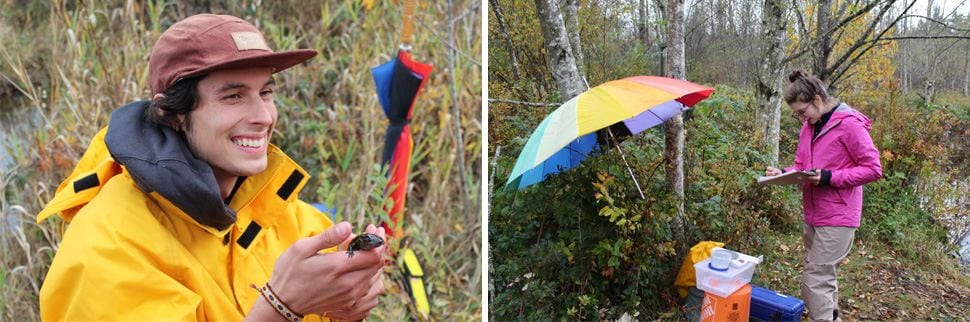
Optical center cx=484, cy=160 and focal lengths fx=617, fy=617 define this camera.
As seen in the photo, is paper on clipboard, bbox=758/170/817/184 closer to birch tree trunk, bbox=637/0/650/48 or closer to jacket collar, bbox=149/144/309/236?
birch tree trunk, bbox=637/0/650/48

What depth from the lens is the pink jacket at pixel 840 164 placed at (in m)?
2.48

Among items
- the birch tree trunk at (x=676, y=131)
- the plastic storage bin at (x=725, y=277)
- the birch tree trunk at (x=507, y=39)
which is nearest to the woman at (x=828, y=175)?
the plastic storage bin at (x=725, y=277)

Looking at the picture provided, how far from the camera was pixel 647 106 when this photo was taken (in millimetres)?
2283

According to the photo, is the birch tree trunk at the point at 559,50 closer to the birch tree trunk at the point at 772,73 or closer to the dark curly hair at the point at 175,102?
the birch tree trunk at the point at 772,73

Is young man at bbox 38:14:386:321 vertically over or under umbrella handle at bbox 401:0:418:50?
under

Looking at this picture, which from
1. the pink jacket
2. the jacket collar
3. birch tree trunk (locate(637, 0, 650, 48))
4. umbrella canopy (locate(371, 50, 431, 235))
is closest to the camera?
the jacket collar

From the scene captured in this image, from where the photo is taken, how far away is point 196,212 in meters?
1.24

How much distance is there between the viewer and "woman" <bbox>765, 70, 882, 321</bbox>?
2.50m

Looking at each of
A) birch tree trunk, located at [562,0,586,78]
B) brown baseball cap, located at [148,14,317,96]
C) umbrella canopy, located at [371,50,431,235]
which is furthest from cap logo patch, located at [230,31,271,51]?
birch tree trunk, located at [562,0,586,78]

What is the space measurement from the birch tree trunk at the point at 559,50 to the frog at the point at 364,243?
1.93m

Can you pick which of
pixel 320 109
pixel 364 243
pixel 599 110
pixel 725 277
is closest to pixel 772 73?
pixel 725 277

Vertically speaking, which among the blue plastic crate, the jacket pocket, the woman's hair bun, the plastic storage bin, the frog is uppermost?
the woman's hair bun

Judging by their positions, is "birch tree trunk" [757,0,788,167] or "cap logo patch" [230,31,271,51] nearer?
"cap logo patch" [230,31,271,51]

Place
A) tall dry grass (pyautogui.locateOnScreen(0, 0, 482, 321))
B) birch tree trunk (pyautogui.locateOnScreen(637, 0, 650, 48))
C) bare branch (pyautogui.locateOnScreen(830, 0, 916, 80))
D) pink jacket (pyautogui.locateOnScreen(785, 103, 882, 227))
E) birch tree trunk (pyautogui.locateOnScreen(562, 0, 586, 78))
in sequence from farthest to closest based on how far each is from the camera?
birch tree trunk (pyautogui.locateOnScreen(637, 0, 650, 48))
birch tree trunk (pyautogui.locateOnScreen(562, 0, 586, 78))
tall dry grass (pyautogui.locateOnScreen(0, 0, 482, 321))
bare branch (pyautogui.locateOnScreen(830, 0, 916, 80))
pink jacket (pyautogui.locateOnScreen(785, 103, 882, 227))
